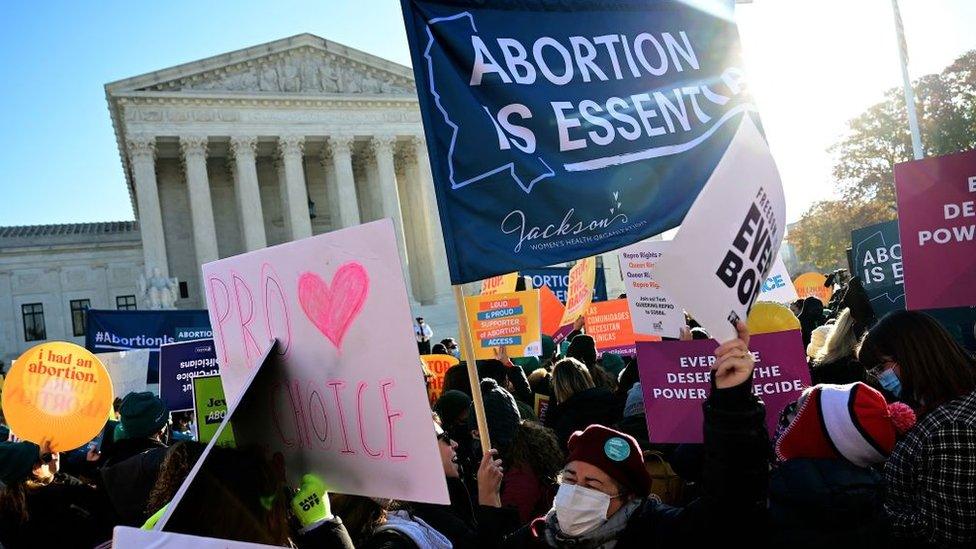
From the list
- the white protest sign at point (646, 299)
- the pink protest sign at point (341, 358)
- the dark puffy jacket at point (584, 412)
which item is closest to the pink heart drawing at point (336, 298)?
the pink protest sign at point (341, 358)

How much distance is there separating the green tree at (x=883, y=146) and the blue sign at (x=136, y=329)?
3134 cm

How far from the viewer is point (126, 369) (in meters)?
12.7

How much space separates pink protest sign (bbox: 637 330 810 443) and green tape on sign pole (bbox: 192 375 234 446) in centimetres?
280

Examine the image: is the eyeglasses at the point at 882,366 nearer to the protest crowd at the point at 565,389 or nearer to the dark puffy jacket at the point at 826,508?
the protest crowd at the point at 565,389

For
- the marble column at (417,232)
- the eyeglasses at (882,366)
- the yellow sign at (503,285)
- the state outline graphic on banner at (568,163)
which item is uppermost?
the marble column at (417,232)

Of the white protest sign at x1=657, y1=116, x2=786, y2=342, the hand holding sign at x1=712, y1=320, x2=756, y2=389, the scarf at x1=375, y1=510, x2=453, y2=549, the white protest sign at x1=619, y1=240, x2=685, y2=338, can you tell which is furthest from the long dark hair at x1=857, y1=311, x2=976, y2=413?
the white protest sign at x1=619, y1=240, x2=685, y2=338

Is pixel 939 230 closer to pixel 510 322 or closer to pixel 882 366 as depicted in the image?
pixel 882 366

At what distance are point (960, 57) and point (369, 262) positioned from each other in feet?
136

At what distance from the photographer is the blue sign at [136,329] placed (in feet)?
45.8

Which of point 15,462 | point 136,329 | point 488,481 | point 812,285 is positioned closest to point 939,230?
point 488,481

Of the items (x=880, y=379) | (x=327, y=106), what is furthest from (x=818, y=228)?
(x=880, y=379)

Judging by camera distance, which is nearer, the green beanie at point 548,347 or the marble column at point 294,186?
the green beanie at point 548,347

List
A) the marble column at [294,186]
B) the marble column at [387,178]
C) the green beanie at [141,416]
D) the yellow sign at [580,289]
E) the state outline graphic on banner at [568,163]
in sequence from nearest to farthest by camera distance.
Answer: the state outline graphic on banner at [568,163], the green beanie at [141,416], the yellow sign at [580,289], the marble column at [294,186], the marble column at [387,178]

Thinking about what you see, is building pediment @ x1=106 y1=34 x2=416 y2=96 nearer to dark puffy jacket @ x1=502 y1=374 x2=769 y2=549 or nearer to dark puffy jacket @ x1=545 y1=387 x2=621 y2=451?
dark puffy jacket @ x1=545 y1=387 x2=621 y2=451
